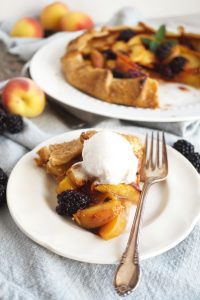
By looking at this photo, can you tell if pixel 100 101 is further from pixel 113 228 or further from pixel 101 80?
pixel 113 228

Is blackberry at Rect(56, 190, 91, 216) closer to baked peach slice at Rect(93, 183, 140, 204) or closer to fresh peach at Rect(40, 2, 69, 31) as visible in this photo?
baked peach slice at Rect(93, 183, 140, 204)

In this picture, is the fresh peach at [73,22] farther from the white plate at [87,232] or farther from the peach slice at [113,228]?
the peach slice at [113,228]

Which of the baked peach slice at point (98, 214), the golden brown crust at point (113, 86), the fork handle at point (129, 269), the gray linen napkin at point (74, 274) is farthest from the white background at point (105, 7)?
the fork handle at point (129, 269)

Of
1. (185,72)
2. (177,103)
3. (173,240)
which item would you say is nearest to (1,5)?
(185,72)

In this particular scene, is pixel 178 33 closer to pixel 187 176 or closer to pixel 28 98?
pixel 28 98

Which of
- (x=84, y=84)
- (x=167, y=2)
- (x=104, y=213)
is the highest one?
(x=104, y=213)

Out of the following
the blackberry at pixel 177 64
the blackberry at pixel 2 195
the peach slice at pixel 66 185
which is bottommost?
the blackberry at pixel 177 64

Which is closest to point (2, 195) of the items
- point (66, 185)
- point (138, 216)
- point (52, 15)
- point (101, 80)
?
point (66, 185)
